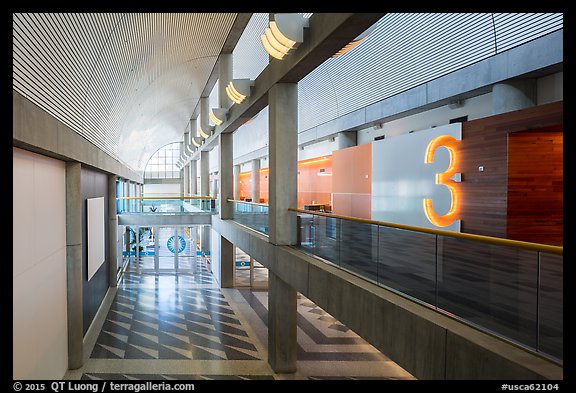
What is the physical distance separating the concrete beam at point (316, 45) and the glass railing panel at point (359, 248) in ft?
9.11

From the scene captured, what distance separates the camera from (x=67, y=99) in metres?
10.4

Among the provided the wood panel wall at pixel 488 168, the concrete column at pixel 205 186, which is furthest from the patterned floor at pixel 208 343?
the concrete column at pixel 205 186

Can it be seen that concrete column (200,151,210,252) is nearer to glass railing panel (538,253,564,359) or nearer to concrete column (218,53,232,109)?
concrete column (218,53,232,109)

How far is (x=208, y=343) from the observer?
13.5 m

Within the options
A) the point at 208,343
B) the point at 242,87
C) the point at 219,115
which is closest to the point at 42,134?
the point at 242,87

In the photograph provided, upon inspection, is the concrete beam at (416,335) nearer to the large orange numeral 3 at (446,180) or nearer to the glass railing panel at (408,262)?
the glass railing panel at (408,262)

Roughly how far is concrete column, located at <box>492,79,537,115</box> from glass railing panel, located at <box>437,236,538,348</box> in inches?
251

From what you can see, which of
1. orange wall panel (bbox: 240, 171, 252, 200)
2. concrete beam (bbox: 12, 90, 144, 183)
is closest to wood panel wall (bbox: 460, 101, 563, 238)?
concrete beam (bbox: 12, 90, 144, 183)

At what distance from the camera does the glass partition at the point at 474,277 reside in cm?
397

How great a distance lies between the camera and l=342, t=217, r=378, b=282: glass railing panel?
696 centimetres

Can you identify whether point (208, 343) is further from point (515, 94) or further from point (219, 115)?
point (515, 94)
